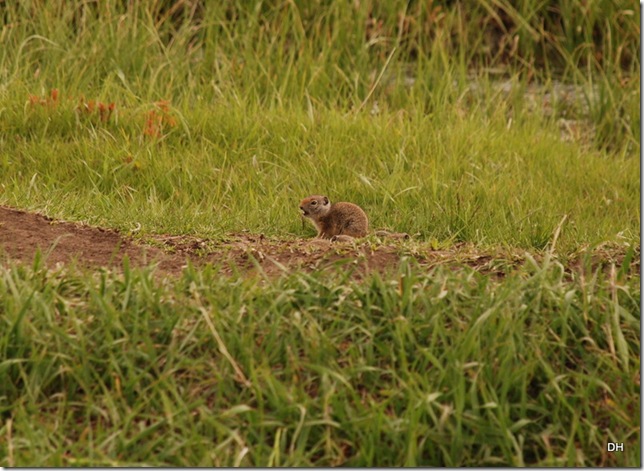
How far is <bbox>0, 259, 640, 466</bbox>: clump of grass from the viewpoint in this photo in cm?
392

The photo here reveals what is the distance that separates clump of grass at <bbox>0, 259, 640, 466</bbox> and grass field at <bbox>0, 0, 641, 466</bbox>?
1cm

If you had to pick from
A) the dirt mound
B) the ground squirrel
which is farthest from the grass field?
the ground squirrel

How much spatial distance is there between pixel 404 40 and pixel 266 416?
7325 mm

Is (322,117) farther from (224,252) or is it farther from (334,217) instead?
(224,252)

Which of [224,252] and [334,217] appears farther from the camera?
[334,217]

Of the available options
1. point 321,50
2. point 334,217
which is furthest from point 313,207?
point 321,50

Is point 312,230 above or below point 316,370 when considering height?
below

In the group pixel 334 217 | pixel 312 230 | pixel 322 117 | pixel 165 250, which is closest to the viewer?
pixel 165 250

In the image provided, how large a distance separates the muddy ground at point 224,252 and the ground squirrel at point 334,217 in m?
0.83

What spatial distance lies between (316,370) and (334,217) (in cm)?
257

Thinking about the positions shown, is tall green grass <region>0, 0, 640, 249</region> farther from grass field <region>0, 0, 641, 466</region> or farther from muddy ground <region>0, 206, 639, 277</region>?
muddy ground <region>0, 206, 639, 277</region>

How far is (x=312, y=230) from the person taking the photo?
6852mm

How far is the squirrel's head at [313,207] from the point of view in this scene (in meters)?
6.62

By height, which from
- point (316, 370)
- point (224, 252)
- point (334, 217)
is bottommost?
point (334, 217)
